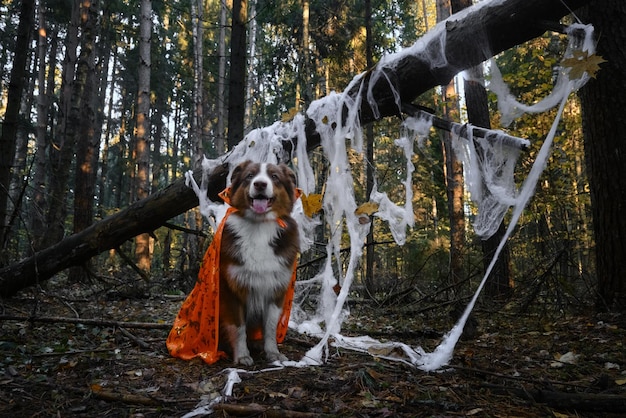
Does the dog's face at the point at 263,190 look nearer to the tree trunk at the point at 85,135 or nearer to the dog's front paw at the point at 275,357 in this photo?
the dog's front paw at the point at 275,357

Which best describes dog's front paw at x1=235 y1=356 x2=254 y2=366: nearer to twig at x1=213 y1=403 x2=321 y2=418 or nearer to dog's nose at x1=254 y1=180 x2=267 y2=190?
twig at x1=213 y1=403 x2=321 y2=418

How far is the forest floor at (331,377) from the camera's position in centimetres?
263

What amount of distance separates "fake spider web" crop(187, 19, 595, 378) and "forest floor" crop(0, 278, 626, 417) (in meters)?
0.30

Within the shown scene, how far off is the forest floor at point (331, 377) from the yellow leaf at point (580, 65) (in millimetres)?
2275

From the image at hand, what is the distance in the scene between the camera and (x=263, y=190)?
12.7ft

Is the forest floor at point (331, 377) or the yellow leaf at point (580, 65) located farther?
the yellow leaf at point (580, 65)

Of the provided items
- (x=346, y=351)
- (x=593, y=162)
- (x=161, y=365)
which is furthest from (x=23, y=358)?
(x=593, y=162)

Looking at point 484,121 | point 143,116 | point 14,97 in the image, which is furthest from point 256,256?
point 143,116

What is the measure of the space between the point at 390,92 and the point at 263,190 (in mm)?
1759

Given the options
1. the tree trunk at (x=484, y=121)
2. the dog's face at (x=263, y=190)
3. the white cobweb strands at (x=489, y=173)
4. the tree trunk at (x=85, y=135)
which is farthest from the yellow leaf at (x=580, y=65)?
the tree trunk at (x=85, y=135)

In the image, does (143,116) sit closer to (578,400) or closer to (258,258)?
(258,258)

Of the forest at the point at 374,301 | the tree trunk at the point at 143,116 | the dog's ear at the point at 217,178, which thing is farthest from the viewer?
the tree trunk at the point at 143,116

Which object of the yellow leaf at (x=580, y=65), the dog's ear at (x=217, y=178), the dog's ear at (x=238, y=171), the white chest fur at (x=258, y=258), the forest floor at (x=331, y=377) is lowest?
the forest floor at (x=331, y=377)

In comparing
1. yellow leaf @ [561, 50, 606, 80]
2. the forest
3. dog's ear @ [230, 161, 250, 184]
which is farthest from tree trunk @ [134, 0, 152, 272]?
yellow leaf @ [561, 50, 606, 80]
